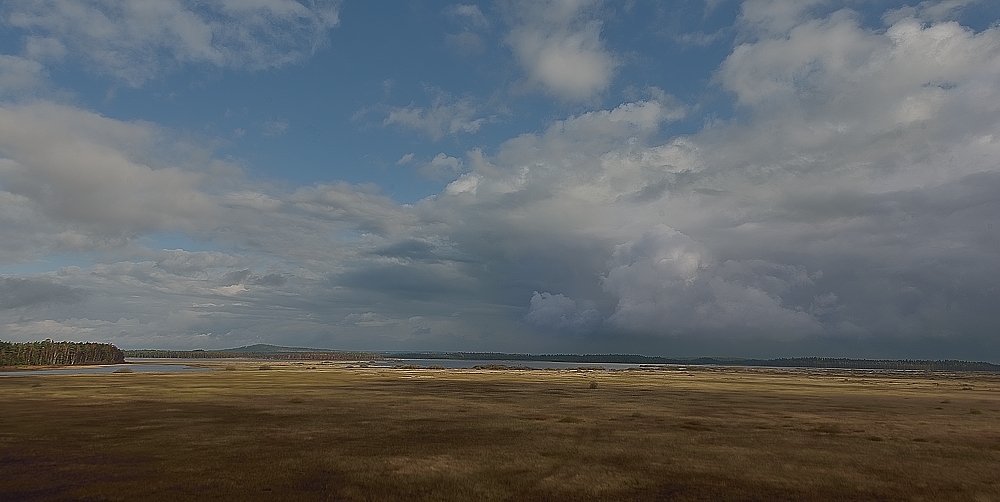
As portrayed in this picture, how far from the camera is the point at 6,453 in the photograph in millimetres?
25500

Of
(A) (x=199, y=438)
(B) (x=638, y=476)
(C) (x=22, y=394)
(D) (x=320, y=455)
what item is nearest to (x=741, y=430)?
(B) (x=638, y=476)

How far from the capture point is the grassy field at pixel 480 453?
67.7 ft

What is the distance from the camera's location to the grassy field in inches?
813

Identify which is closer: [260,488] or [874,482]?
[260,488]

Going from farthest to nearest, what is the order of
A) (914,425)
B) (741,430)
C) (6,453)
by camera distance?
(914,425) → (741,430) → (6,453)

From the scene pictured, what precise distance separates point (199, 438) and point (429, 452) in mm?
12500

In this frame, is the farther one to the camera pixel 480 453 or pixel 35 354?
pixel 35 354

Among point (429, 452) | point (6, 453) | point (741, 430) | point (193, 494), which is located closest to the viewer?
point (193, 494)

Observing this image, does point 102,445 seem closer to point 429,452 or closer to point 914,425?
point 429,452

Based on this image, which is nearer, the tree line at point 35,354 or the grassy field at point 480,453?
the grassy field at point 480,453

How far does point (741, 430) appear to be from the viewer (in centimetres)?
3653

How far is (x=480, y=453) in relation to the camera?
27.6 meters

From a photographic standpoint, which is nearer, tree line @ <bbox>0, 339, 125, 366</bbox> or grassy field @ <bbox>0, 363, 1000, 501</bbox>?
grassy field @ <bbox>0, 363, 1000, 501</bbox>

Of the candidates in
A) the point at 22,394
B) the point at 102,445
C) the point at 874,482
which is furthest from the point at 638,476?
the point at 22,394
